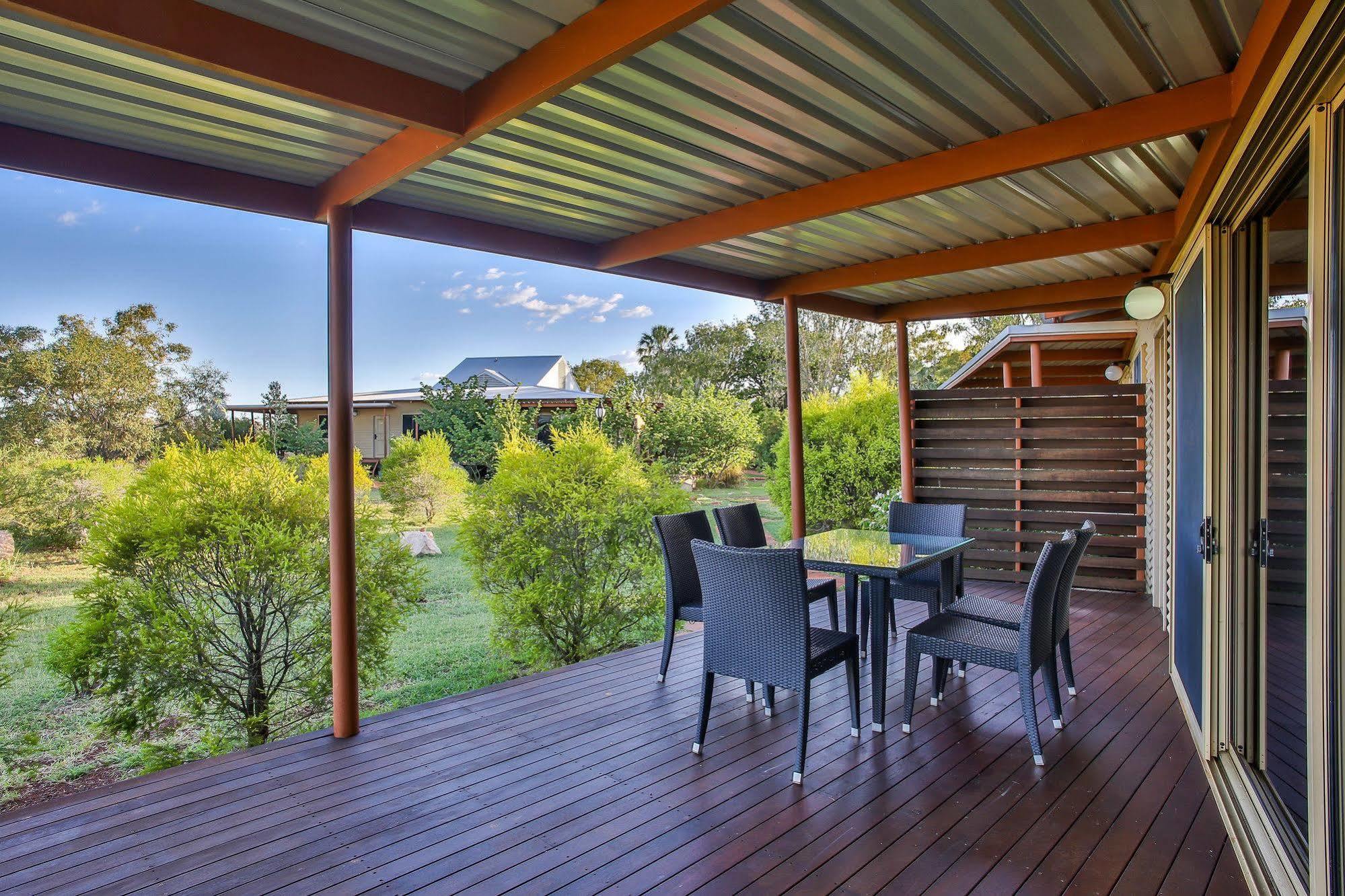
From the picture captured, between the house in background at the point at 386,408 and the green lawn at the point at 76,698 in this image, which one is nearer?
the green lawn at the point at 76,698

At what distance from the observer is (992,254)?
4430 millimetres

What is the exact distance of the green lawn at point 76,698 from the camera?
12.4 feet

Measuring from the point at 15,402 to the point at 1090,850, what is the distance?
20.6 feet

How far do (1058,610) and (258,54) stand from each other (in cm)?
372

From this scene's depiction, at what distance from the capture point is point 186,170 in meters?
2.81

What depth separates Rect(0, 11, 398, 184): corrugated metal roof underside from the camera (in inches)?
79.0

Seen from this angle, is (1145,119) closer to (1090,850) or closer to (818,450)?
(1090,850)

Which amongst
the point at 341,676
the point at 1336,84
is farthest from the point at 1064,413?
the point at 341,676

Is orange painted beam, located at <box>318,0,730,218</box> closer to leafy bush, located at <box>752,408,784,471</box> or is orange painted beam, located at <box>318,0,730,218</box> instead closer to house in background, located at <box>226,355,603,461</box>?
house in background, located at <box>226,355,603,461</box>

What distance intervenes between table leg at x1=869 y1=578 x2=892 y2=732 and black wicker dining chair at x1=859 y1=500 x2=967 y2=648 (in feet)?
1.77

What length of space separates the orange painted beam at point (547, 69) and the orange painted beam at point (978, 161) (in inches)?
62.6

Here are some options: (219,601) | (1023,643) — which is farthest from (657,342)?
(1023,643)

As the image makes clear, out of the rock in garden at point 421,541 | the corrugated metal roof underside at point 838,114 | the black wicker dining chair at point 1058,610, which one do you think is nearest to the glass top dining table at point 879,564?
the black wicker dining chair at point 1058,610

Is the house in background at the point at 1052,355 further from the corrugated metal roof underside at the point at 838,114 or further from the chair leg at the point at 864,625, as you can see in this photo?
the chair leg at the point at 864,625
